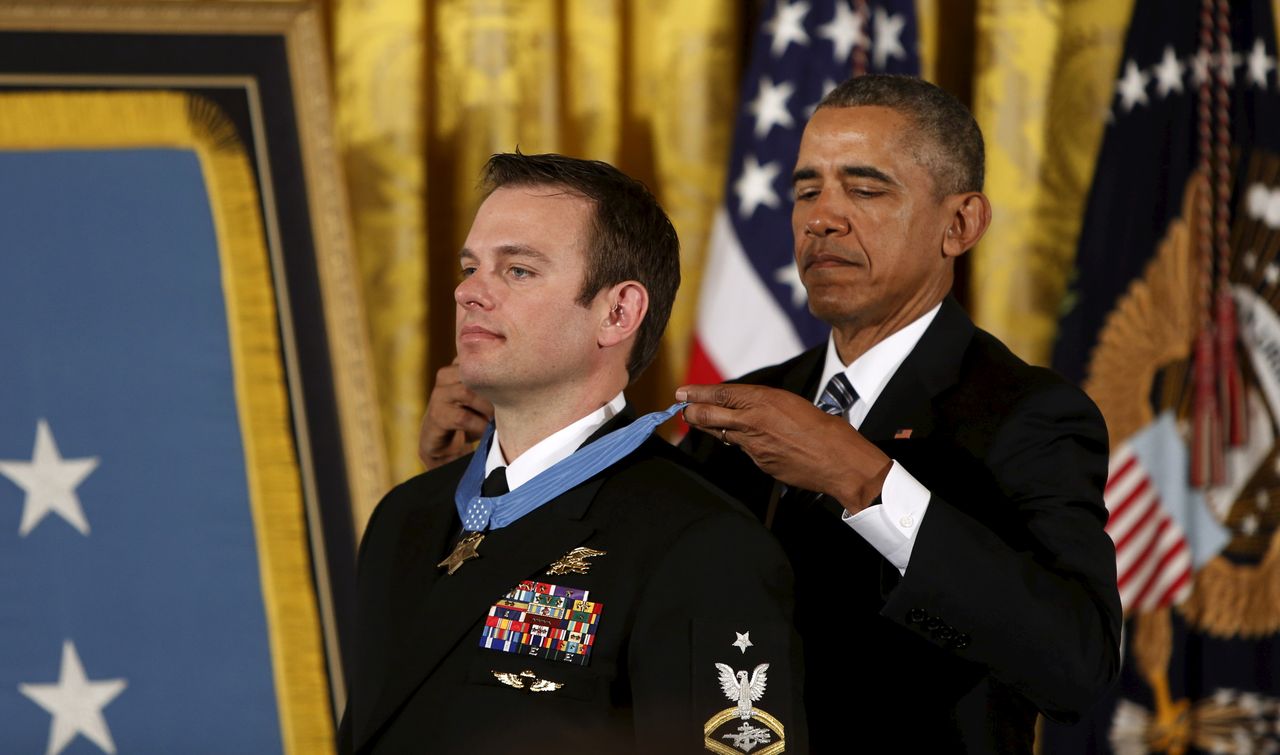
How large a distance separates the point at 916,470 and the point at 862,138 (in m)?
0.45

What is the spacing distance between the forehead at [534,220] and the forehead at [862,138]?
1.35 ft

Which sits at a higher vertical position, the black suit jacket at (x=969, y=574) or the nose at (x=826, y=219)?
the nose at (x=826, y=219)

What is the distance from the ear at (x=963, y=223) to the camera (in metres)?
1.93

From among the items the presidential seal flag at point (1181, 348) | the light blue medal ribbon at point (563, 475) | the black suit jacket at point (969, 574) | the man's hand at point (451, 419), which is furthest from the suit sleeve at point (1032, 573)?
the presidential seal flag at point (1181, 348)

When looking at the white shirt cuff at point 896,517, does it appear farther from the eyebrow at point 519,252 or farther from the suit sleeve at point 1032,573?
the eyebrow at point 519,252

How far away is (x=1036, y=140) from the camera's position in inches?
145

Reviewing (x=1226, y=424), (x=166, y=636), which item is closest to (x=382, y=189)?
(x=166, y=636)

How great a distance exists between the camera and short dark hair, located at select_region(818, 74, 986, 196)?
1.91 meters

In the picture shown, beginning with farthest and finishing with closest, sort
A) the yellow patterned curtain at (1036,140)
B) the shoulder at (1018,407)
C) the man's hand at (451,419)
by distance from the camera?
the yellow patterned curtain at (1036,140) → the man's hand at (451,419) → the shoulder at (1018,407)

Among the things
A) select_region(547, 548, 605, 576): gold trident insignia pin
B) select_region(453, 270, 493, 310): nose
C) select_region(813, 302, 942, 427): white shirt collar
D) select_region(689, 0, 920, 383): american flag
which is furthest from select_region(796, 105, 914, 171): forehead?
select_region(689, 0, 920, 383): american flag

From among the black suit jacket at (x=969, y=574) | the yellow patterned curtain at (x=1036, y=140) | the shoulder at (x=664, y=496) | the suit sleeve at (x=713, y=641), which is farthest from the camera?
the yellow patterned curtain at (x=1036, y=140)

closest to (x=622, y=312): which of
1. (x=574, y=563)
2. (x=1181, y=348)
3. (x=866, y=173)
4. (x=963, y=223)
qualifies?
(x=574, y=563)

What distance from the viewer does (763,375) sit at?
2.19 meters

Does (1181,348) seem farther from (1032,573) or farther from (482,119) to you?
(1032,573)
